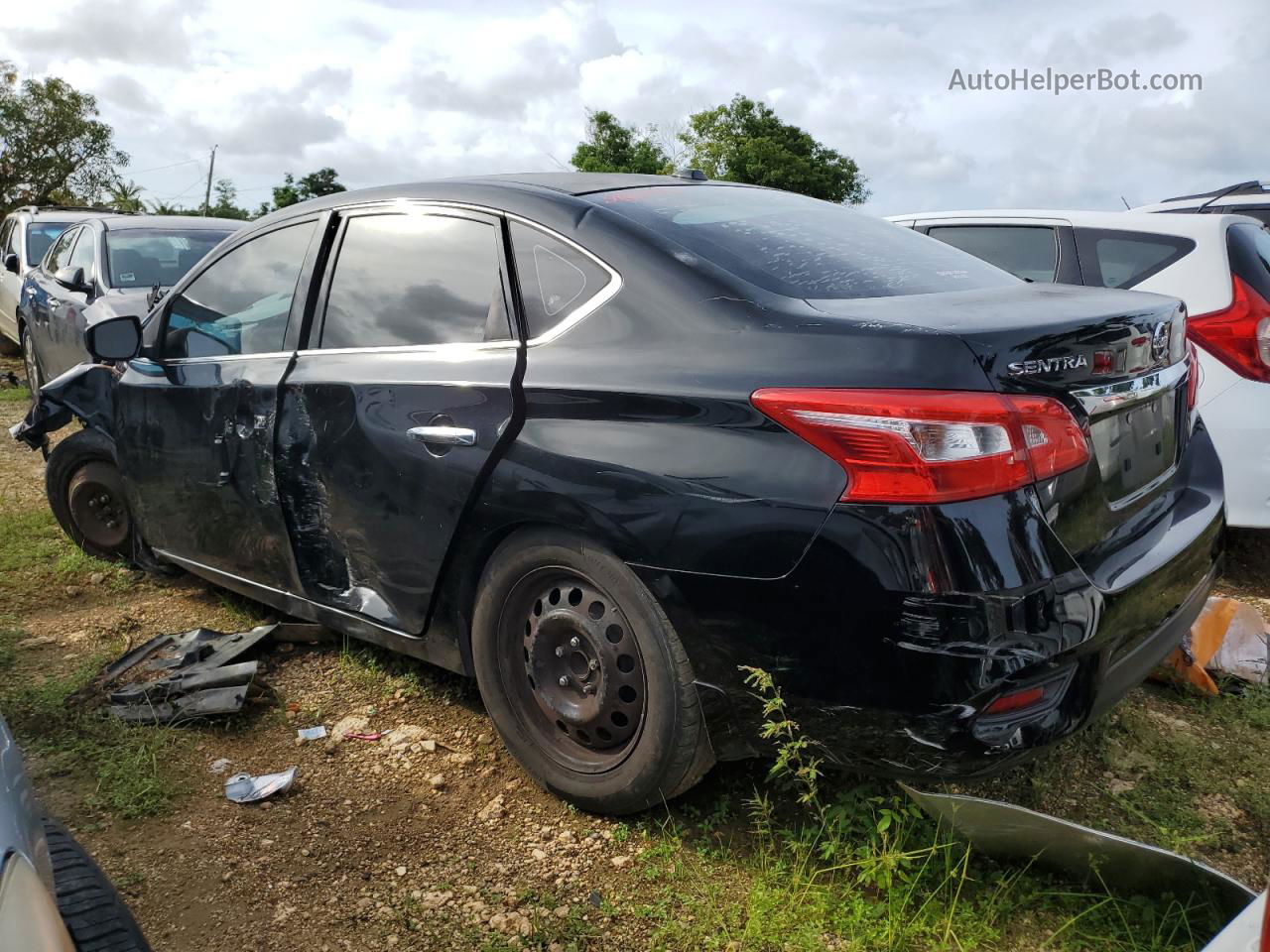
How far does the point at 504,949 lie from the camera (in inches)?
88.0

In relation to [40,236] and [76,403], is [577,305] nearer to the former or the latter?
[76,403]

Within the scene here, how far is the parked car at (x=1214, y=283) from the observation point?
4145 mm

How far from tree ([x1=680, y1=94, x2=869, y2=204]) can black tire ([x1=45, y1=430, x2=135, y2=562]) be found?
4310 cm

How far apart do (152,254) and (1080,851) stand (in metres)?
7.46

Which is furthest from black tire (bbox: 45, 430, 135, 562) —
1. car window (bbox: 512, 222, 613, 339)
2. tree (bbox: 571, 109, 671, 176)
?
tree (bbox: 571, 109, 671, 176)

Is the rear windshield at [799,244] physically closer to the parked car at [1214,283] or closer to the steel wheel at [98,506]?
the parked car at [1214,283]

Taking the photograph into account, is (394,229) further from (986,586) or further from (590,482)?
(986,586)

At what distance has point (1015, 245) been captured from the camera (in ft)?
17.0

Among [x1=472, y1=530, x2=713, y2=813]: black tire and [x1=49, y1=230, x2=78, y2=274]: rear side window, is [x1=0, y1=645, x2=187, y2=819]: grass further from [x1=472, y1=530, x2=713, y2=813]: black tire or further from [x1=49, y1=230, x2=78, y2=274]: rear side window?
[x1=49, y1=230, x2=78, y2=274]: rear side window

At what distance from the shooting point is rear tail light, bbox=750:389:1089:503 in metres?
2.00

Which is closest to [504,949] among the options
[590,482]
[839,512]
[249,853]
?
[249,853]

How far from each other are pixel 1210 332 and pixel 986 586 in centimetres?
293

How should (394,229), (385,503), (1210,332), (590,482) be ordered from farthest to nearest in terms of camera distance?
(1210,332)
(394,229)
(385,503)
(590,482)

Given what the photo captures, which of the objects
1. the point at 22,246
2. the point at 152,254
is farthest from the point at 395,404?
the point at 22,246
